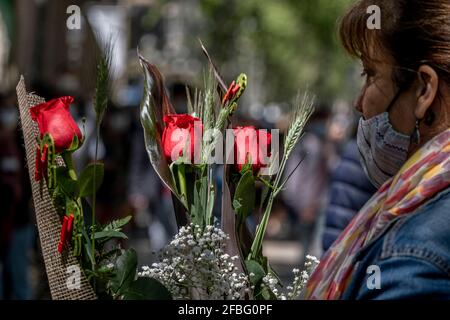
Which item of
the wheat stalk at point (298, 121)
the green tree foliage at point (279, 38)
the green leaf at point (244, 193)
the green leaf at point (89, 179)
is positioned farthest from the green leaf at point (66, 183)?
the green tree foliage at point (279, 38)

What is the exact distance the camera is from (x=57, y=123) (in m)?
2.05

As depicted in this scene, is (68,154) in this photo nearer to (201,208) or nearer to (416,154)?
(201,208)

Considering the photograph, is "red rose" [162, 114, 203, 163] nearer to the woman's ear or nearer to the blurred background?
the blurred background

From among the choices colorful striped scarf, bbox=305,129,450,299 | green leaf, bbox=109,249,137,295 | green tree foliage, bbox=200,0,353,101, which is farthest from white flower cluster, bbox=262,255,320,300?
green tree foliage, bbox=200,0,353,101

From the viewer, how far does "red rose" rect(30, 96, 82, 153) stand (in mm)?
2045

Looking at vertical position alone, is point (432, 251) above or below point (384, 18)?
below

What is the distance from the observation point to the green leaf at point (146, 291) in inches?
77.8

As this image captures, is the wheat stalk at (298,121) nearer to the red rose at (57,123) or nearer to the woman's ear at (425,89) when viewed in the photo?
the woman's ear at (425,89)

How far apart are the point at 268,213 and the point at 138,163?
9.26 meters

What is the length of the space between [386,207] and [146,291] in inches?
18.3

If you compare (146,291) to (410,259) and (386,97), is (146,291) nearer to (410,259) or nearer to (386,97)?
(410,259)

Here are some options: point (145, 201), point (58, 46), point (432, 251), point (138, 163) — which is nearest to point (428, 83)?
point (432, 251)

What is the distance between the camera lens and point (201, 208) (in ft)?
7.21

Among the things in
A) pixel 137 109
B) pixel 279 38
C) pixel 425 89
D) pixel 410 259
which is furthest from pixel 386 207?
pixel 279 38
